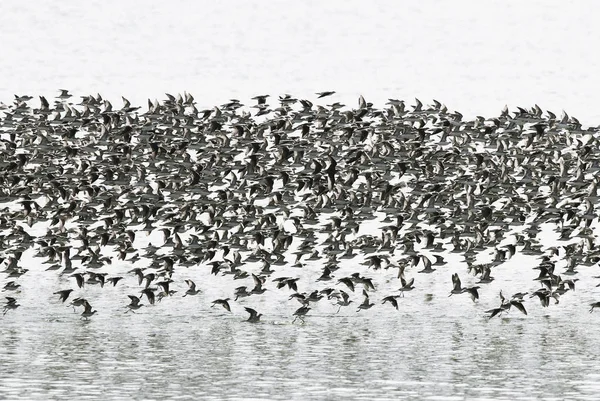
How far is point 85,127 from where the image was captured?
55.5 metres

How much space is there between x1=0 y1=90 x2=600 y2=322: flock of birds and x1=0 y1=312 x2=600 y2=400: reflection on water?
1386mm

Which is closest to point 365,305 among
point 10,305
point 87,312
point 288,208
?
point 87,312

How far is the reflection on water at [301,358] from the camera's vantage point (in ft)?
92.5

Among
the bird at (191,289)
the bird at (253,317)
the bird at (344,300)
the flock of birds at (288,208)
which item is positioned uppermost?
the flock of birds at (288,208)

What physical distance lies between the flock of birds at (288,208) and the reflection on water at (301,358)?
1386mm

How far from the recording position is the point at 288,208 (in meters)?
47.6

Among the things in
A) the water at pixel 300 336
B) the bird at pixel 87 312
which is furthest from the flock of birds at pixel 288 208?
the water at pixel 300 336

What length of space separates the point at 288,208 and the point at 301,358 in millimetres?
15856

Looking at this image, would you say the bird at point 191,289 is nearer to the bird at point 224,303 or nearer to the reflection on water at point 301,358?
the bird at point 224,303

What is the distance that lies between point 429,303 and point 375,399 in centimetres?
1337

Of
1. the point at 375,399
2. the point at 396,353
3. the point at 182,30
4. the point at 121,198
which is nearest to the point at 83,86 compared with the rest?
the point at 182,30

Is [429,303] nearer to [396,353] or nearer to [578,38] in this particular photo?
[396,353]

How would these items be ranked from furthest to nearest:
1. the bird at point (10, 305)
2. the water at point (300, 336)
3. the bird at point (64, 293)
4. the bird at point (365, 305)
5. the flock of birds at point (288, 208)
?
the flock of birds at point (288, 208)
the bird at point (64, 293)
the bird at point (365, 305)
the bird at point (10, 305)
the water at point (300, 336)

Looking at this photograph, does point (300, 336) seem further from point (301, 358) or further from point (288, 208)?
point (288, 208)
